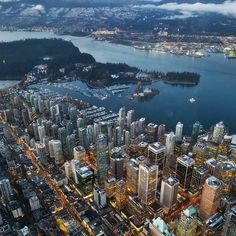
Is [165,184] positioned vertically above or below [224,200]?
above

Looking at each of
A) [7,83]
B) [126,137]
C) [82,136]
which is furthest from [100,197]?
[7,83]

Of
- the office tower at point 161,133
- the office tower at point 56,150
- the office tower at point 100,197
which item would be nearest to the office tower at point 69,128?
the office tower at point 56,150

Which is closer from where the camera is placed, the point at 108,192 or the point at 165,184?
the point at 165,184

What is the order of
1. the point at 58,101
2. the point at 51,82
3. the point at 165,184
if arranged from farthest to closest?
the point at 51,82 → the point at 58,101 → the point at 165,184

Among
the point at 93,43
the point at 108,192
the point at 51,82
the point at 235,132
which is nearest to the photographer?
the point at 108,192

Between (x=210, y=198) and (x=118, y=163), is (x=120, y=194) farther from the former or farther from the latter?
(x=210, y=198)

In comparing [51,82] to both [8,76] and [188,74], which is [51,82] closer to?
[8,76]

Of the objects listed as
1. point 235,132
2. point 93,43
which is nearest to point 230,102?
point 235,132
